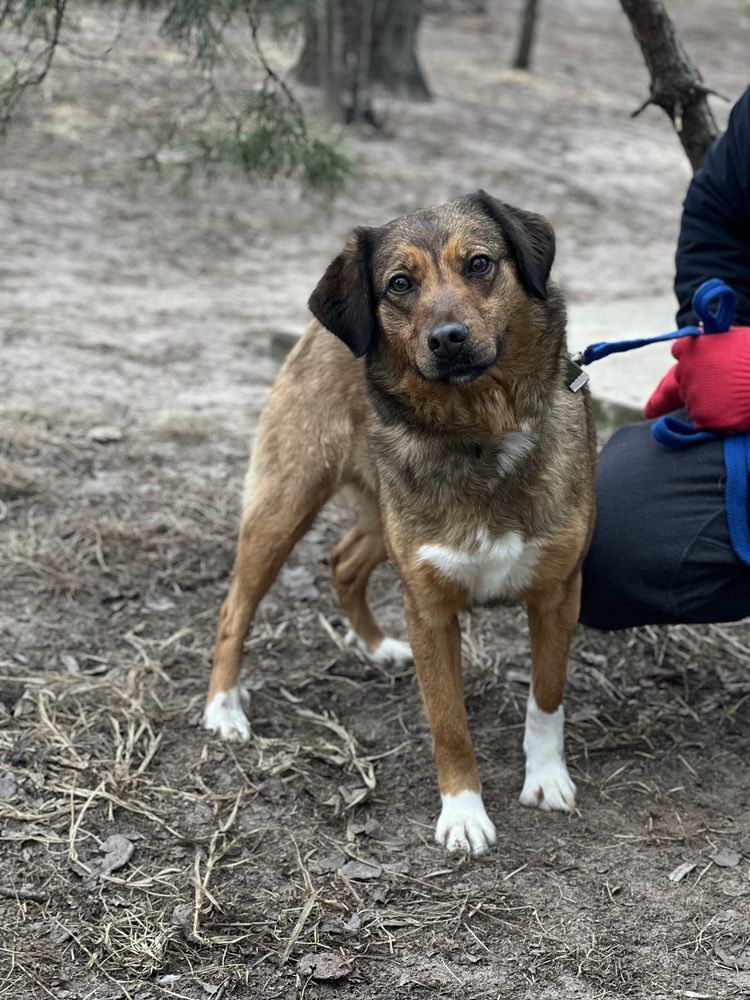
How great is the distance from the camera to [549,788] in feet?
10.5

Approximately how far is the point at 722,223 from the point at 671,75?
0.98 metres

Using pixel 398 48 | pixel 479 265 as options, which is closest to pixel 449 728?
pixel 479 265

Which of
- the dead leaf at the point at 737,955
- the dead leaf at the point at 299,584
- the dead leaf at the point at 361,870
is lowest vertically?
the dead leaf at the point at 299,584

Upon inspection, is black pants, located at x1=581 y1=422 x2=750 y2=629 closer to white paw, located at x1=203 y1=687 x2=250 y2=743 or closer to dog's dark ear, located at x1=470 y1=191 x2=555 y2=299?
dog's dark ear, located at x1=470 y1=191 x2=555 y2=299

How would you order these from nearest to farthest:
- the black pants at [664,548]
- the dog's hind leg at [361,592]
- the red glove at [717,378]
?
the red glove at [717,378]
the black pants at [664,548]
the dog's hind leg at [361,592]

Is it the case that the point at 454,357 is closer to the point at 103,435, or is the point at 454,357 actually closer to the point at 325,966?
the point at 325,966

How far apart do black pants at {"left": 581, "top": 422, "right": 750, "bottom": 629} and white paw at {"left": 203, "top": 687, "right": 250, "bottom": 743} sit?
3.66ft

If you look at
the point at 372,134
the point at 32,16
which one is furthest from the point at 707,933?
A: the point at 372,134

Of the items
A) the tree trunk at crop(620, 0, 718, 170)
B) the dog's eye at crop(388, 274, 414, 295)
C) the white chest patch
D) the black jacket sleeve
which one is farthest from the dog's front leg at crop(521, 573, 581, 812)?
the tree trunk at crop(620, 0, 718, 170)

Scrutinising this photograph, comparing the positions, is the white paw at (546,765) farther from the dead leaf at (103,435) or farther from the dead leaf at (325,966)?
the dead leaf at (103,435)

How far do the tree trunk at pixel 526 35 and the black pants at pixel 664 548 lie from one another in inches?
501

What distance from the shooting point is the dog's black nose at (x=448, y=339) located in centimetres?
270

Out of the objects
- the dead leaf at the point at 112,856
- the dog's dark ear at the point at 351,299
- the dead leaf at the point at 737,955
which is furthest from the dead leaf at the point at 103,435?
the dead leaf at the point at 737,955

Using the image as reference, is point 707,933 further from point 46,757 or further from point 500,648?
point 46,757
